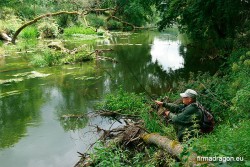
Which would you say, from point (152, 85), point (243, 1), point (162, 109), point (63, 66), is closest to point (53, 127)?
point (162, 109)

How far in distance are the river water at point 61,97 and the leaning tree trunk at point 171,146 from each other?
1997 millimetres

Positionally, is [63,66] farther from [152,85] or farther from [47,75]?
[152,85]

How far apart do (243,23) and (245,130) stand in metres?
12.0

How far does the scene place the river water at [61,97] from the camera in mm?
8102

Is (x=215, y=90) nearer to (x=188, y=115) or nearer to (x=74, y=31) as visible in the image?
(x=188, y=115)

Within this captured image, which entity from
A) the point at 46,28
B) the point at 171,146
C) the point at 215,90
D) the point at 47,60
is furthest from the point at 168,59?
the point at 171,146

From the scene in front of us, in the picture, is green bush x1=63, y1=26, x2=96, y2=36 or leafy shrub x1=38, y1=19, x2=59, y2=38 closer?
leafy shrub x1=38, y1=19, x2=59, y2=38

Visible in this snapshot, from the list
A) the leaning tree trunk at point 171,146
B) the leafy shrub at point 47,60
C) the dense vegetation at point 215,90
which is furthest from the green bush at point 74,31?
the leaning tree trunk at point 171,146

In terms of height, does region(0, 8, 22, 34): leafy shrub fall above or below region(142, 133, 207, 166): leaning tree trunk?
above

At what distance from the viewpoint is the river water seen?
8.10 metres

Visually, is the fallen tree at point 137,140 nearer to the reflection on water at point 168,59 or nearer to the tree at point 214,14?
the tree at point 214,14

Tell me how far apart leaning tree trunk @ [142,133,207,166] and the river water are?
78.6 inches

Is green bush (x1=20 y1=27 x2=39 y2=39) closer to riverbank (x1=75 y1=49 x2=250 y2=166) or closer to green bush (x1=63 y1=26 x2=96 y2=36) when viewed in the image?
green bush (x1=63 y1=26 x2=96 y2=36)

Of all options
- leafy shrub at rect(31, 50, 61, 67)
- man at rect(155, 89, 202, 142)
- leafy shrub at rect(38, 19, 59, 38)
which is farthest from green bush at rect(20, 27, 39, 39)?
man at rect(155, 89, 202, 142)
